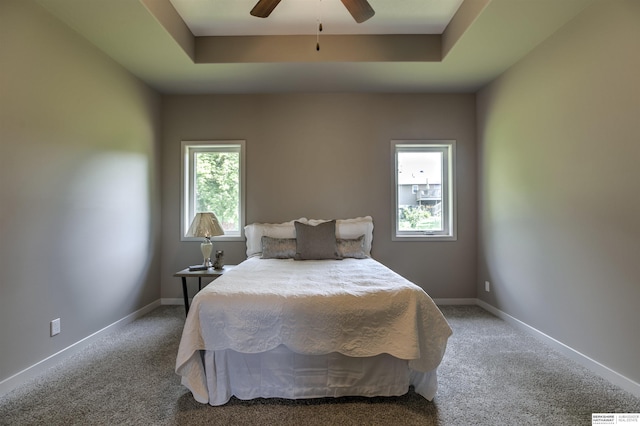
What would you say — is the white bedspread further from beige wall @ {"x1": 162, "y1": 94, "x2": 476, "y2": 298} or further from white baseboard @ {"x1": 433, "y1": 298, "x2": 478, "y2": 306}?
white baseboard @ {"x1": 433, "y1": 298, "x2": 478, "y2": 306}

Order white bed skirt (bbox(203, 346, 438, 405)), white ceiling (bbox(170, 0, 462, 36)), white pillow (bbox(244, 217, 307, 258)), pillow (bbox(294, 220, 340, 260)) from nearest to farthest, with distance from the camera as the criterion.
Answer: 1. white bed skirt (bbox(203, 346, 438, 405))
2. white ceiling (bbox(170, 0, 462, 36))
3. pillow (bbox(294, 220, 340, 260))
4. white pillow (bbox(244, 217, 307, 258))

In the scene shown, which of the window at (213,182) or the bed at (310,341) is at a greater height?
the window at (213,182)

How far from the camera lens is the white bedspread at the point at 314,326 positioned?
173 cm

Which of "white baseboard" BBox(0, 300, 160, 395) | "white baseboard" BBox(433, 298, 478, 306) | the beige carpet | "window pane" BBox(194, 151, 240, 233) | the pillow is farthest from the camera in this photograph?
"window pane" BBox(194, 151, 240, 233)

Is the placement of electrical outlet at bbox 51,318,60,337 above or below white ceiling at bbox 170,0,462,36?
below

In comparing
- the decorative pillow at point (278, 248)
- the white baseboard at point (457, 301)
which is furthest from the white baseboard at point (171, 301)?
the white baseboard at point (457, 301)

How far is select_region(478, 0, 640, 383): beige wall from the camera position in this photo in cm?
197

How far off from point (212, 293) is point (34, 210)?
1.53 metres

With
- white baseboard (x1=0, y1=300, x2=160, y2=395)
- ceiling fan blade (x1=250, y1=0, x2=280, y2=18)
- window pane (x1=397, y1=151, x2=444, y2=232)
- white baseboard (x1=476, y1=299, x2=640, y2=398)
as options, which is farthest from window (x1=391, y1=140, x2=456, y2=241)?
white baseboard (x1=0, y1=300, x2=160, y2=395)

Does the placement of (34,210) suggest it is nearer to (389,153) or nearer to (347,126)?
(347,126)

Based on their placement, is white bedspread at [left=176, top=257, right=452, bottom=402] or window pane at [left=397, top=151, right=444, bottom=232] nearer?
white bedspread at [left=176, top=257, right=452, bottom=402]

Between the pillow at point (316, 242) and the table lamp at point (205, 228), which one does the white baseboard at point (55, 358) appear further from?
the pillow at point (316, 242)

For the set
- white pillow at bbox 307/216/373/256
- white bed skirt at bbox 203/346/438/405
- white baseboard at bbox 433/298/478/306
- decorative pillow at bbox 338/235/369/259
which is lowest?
white baseboard at bbox 433/298/478/306

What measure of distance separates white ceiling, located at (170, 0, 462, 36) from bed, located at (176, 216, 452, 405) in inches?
91.4
